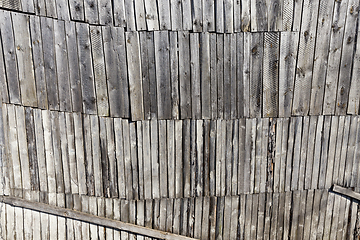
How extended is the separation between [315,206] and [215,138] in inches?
76.3

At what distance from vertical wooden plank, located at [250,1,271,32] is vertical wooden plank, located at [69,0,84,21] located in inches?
82.5

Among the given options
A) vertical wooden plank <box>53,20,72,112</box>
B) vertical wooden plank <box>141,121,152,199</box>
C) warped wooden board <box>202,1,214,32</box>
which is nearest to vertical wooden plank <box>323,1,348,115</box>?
warped wooden board <box>202,1,214,32</box>

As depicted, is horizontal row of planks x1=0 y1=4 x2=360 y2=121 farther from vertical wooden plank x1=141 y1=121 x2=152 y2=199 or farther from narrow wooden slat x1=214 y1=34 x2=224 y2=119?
vertical wooden plank x1=141 y1=121 x2=152 y2=199

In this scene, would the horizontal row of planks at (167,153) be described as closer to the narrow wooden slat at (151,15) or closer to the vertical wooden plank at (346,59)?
the vertical wooden plank at (346,59)

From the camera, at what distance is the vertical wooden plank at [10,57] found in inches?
137

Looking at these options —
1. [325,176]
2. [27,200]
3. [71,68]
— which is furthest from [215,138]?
[27,200]

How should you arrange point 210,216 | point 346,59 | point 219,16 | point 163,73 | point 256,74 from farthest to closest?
point 210,216, point 346,59, point 256,74, point 163,73, point 219,16

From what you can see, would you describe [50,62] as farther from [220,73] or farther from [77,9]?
[220,73]

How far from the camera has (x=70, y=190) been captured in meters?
3.94

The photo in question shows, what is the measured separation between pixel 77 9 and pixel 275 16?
2.46m

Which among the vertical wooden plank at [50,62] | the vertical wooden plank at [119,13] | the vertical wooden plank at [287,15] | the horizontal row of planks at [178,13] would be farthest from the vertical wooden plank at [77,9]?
the vertical wooden plank at [287,15]

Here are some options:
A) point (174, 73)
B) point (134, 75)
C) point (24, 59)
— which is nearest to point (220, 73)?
point (174, 73)

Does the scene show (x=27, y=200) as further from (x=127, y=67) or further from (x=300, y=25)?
(x=300, y=25)

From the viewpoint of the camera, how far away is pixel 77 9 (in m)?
3.42
